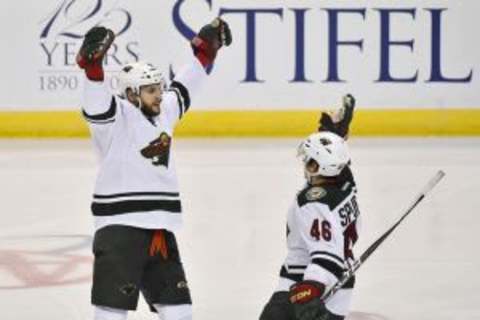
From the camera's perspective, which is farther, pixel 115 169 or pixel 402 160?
pixel 402 160

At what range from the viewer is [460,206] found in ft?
26.3

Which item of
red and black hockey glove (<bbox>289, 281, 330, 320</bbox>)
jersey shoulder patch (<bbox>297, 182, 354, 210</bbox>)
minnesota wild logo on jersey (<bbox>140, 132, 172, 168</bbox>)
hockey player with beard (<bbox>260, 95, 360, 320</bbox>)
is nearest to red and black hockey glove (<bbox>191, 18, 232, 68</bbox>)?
minnesota wild logo on jersey (<bbox>140, 132, 172, 168</bbox>)

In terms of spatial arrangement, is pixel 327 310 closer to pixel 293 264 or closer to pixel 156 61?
pixel 293 264

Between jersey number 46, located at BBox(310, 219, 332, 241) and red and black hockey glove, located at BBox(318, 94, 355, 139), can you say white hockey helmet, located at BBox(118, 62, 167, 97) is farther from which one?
jersey number 46, located at BBox(310, 219, 332, 241)

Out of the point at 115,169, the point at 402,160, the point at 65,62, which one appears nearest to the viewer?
the point at 115,169

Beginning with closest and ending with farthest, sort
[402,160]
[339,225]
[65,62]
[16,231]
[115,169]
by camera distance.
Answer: [339,225] → [115,169] → [16,231] → [402,160] → [65,62]

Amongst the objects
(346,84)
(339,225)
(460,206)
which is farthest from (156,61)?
(339,225)

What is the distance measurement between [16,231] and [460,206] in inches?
92.8

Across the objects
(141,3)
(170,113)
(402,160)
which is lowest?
(402,160)

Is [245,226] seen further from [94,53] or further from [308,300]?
[308,300]

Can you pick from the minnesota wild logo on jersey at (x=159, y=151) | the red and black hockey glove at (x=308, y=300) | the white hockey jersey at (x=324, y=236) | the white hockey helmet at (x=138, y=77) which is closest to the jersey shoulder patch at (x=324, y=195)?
the white hockey jersey at (x=324, y=236)

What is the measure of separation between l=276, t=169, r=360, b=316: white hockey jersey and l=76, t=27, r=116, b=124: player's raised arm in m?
0.64

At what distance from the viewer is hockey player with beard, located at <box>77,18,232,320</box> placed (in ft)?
14.6

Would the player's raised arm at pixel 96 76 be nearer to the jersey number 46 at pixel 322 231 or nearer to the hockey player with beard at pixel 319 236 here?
the hockey player with beard at pixel 319 236
